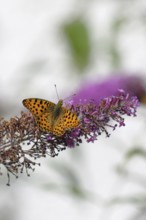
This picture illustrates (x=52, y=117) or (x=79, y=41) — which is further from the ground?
(x=79, y=41)

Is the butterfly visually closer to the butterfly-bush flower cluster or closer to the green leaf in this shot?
the butterfly-bush flower cluster

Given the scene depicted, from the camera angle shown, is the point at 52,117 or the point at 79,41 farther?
the point at 79,41

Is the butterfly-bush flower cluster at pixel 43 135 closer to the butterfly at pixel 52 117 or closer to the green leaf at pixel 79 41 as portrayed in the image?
the butterfly at pixel 52 117

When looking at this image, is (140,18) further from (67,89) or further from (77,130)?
(77,130)

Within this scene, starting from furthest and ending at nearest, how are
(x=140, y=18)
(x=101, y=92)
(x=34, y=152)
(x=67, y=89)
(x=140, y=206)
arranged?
(x=67, y=89) < (x=140, y=18) < (x=101, y=92) < (x=140, y=206) < (x=34, y=152)

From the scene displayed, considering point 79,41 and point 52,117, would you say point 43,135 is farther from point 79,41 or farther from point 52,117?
point 79,41

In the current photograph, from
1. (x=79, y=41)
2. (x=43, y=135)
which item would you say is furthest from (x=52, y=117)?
(x=79, y=41)

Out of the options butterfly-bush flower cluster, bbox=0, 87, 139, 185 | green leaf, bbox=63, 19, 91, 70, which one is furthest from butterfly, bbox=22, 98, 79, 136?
green leaf, bbox=63, 19, 91, 70

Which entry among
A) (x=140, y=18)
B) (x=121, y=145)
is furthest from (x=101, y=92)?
(x=140, y=18)
